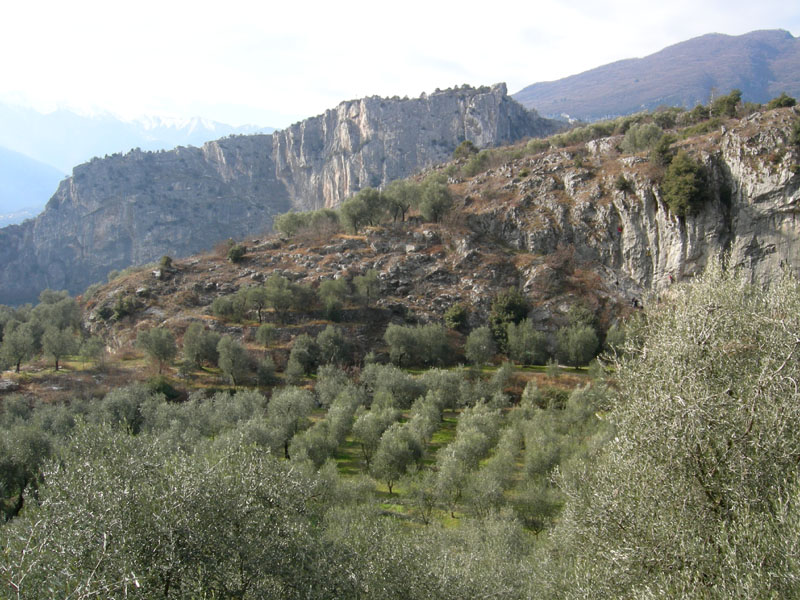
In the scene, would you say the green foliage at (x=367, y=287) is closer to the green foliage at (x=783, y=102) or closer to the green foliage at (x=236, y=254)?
the green foliage at (x=236, y=254)

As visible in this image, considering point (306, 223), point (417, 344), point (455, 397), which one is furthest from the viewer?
point (306, 223)

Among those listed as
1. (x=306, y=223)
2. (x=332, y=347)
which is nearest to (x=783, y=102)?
(x=332, y=347)

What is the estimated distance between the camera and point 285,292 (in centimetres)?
5169

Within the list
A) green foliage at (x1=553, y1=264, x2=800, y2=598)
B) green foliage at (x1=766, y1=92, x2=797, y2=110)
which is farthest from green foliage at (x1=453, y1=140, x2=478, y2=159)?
green foliage at (x1=553, y1=264, x2=800, y2=598)

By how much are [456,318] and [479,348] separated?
6.67 metres

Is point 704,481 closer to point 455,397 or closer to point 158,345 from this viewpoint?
point 455,397

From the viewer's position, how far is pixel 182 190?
13662 cm

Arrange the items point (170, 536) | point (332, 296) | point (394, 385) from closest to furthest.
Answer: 1. point (170, 536)
2. point (394, 385)
3. point (332, 296)

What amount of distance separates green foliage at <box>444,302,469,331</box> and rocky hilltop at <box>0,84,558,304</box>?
8305 cm

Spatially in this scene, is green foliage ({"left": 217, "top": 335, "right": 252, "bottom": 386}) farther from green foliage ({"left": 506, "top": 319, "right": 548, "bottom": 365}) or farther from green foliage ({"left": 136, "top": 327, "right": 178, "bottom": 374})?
green foliage ({"left": 506, "top": 319, "right": 548, "bottom": 365})

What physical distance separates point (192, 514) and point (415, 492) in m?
16.1

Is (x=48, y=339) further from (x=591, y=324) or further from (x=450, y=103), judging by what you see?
(x=450, y=103)

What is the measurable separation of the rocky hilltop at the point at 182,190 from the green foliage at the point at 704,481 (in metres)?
121

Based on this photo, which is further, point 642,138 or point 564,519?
point 642,138
